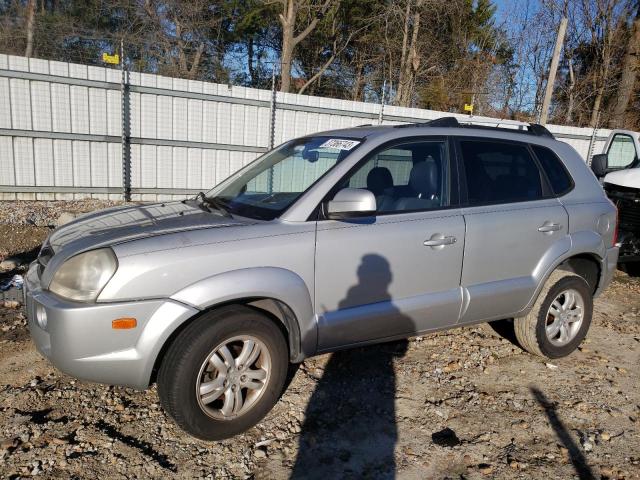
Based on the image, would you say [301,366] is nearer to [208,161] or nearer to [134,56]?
[208,161]

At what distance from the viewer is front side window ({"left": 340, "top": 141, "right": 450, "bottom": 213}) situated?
3.48 metres

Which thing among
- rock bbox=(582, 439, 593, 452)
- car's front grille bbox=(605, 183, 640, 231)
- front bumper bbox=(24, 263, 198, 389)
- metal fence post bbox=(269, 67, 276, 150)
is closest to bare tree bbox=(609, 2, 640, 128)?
metal fence post bbox=(269, 67, 276, 150)

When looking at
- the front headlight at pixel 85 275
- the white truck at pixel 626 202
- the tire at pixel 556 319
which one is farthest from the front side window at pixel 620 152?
the front headlight at pixel 85 275

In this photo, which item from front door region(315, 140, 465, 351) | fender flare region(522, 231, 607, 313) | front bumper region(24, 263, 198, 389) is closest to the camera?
front bumper region(24, 263, 198, 389)

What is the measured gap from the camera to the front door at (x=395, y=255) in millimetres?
3096

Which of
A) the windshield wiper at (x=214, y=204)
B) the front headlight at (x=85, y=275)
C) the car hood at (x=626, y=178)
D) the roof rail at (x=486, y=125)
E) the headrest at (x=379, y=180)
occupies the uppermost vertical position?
the roof rail at (x=486, y=125)

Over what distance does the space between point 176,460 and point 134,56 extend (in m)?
12.1

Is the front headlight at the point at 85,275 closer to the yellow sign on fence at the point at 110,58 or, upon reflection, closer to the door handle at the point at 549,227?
the door handle at the point at 549,227

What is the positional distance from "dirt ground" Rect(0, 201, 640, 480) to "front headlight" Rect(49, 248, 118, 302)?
88cm

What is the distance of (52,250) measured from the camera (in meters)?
3.04

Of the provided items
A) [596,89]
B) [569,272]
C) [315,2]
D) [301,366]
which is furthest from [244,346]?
[596,89]

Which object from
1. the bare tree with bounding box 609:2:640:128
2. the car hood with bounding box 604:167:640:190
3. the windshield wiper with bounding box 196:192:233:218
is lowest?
the windshield wiper with bounding box 196:192:233:218

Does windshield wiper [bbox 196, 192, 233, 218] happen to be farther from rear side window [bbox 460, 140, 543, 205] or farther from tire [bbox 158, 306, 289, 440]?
rear side window [bbox 460, 140, 543, 205]

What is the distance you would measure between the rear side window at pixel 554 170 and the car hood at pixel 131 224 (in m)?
2.54
